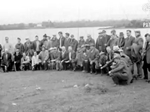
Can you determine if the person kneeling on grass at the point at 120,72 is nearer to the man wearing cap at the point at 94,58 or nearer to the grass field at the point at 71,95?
the grass field at the point at 71,95

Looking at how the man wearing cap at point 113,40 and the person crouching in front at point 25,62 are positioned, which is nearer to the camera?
the man wearing cap at point 113,40

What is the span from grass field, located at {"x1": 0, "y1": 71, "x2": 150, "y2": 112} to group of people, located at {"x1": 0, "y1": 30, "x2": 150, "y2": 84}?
669 mm

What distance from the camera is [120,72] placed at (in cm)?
848

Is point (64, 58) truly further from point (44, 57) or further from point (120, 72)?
point (120, 72)

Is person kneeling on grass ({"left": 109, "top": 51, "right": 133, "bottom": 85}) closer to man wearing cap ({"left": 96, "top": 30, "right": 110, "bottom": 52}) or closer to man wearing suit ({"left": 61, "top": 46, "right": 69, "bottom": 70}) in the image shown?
man wearing cap ({"left": 96, "top": 30, "right": 110, "bottom": 52})

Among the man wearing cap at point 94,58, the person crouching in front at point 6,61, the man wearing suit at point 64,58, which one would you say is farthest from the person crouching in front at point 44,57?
the man wearing cap at point 94,58

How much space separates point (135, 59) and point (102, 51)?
7.16 ft

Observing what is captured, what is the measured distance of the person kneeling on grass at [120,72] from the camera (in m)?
8.38

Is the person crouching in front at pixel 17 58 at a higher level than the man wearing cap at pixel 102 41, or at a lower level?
lower

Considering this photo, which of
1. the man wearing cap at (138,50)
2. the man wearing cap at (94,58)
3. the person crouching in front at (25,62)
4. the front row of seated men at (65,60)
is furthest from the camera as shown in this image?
the person crouching in front at (25,62)

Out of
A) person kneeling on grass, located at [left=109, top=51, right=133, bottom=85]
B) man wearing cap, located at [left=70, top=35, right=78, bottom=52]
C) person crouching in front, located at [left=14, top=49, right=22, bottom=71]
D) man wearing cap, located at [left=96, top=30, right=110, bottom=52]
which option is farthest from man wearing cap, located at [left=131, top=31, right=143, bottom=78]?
person crouching in front, located at [left=14, top=49, right=22, bottom=71]

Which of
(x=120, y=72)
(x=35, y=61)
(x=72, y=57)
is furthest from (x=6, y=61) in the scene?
(x=120, y=72)

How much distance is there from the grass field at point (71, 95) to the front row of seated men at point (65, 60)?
0.75 m

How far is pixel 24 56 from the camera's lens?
12.9 metres
